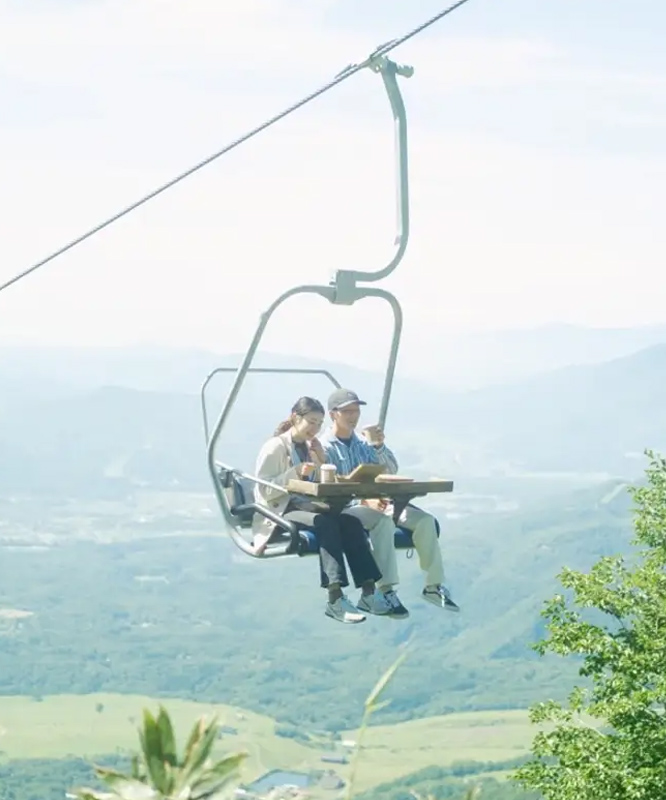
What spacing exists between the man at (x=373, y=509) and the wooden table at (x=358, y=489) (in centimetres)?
37

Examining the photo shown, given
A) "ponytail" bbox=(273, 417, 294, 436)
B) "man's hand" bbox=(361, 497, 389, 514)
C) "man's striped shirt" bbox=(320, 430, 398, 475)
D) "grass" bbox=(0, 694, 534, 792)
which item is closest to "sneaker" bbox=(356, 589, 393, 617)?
"man's hand" bbox=(361, 497, 389, 514)

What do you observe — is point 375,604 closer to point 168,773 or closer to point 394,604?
point 394,604

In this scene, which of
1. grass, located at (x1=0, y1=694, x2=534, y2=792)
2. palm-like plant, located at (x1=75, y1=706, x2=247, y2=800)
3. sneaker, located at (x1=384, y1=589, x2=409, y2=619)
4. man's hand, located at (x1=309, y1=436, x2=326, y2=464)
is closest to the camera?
palm-like plant, located at (x1=75, y1=706, x2=247, y2=800)

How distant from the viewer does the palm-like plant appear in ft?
4.75

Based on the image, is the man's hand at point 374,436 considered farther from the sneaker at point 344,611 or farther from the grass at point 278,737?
the grass at point 278,737

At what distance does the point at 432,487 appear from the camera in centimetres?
708

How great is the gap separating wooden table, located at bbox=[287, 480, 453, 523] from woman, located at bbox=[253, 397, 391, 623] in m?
0.22

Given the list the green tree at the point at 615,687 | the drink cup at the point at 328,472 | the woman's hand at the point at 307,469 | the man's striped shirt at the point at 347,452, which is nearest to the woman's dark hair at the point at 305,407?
the man's striped shirt at the point at 347,452

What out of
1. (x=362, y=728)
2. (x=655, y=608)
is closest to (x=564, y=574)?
(x=655, y=608)

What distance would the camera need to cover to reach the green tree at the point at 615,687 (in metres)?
14.7

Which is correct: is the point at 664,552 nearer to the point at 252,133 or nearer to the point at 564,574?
the point at 564,574

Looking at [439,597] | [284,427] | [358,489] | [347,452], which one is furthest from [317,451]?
[439,597]

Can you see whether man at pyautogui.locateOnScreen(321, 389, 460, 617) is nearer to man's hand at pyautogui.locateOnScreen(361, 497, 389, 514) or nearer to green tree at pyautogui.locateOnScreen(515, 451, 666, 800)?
man's hand at pyautogui.locateOnScreen(361, 497, 389, 514)

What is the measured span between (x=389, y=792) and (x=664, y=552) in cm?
10016
